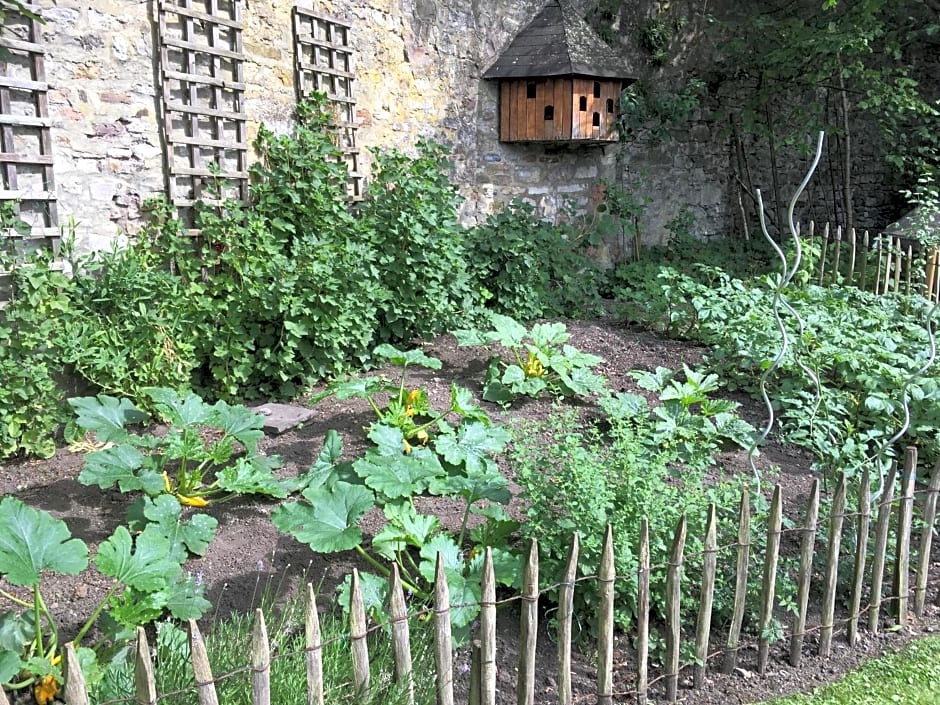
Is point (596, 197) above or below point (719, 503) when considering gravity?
above

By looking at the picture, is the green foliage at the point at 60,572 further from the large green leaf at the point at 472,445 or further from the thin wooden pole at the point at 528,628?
the large green leaf at the point at 472,445

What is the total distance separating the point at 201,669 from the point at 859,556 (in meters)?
2.44

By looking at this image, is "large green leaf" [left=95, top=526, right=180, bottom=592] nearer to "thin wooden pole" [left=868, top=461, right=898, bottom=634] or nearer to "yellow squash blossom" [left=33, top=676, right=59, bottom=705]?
"yellow squash blossom" [left=33, top=676, right=59, bottom=705]

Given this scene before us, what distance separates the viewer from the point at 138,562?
2562mm

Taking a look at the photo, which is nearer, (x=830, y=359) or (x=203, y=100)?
(x=830, y=359)

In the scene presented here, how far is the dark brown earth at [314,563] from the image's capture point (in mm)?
2895

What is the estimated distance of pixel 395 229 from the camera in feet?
20.0

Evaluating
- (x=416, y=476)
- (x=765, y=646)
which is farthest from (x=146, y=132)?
(x=765, y=646)

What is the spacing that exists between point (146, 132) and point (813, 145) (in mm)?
8998

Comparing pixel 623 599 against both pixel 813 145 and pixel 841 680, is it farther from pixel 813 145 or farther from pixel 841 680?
pixel 813 145

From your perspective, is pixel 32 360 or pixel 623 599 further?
pixel 32 360

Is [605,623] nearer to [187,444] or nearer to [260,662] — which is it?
[260,662]

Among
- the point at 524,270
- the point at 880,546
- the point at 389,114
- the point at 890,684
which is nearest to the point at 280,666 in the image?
the point at 890,684

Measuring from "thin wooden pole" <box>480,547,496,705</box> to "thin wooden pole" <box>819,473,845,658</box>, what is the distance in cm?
139
